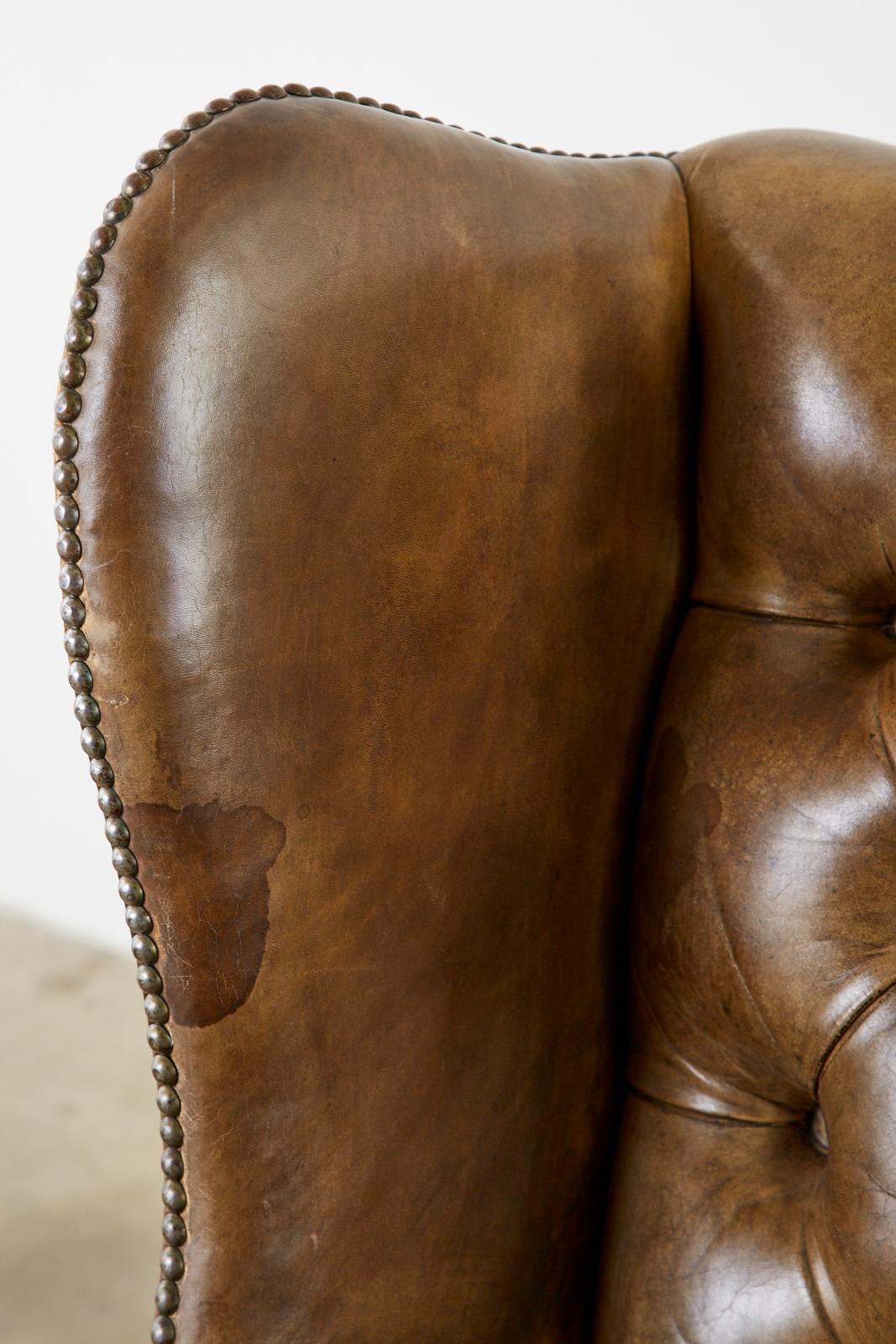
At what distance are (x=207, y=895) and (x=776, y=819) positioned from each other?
22 centimetres

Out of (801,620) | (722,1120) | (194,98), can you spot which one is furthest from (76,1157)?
(194,98)

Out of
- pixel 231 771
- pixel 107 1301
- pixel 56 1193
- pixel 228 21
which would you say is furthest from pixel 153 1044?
pixel 228 21

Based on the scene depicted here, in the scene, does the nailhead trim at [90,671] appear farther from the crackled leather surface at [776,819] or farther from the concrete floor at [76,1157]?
the concrete floor at [76,1157]

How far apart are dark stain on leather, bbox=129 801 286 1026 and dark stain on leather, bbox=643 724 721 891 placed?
0.18m

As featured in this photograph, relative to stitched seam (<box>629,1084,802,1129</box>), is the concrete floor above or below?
below

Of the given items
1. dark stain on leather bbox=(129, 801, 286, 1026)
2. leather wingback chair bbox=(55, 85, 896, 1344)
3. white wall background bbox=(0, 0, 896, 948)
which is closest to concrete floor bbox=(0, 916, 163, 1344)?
white wall background bbox=(0, 0, 896, 948)

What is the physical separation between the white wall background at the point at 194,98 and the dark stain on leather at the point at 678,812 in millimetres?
591

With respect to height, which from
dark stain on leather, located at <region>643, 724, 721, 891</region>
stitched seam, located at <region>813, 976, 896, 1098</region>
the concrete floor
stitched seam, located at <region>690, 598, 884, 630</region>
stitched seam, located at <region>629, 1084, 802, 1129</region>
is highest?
stitched seam, located at <region>690, 598, 884, 630</region>

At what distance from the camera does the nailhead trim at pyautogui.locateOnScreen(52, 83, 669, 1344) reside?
344 mm

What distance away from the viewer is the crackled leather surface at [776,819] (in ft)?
1.43

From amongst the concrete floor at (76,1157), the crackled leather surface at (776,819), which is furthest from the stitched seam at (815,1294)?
the concrete floor at (76,1157)

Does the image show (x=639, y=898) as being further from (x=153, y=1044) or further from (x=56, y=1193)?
(x=56, y=1193)

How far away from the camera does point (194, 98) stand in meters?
1.22

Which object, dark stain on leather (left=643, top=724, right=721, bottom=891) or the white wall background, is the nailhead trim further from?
the white wall background
